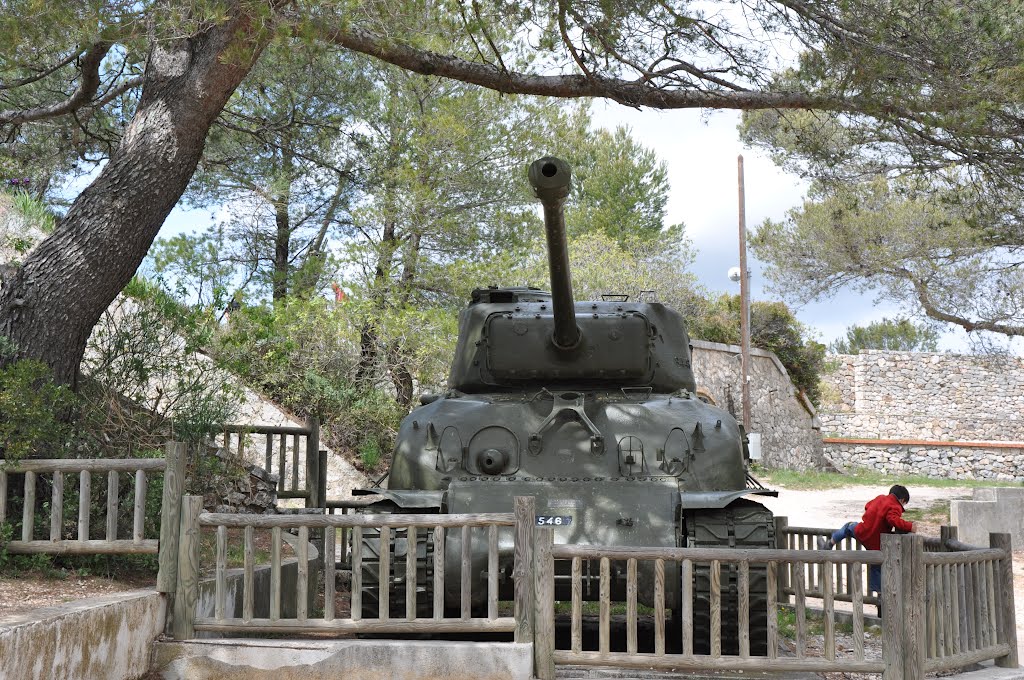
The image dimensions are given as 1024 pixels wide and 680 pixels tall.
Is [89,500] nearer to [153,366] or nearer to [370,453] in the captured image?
[153,366]

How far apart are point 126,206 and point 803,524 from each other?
496 inches

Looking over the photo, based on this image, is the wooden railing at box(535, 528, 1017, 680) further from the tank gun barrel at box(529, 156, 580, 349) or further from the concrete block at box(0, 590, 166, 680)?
the concrete block at box(0, 590, 166, 680)

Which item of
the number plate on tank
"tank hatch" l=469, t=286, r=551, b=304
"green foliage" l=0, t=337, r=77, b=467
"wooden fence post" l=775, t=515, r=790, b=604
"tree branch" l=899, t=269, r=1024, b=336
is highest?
"tree branch" l=899, t=269, r=1024, b=336

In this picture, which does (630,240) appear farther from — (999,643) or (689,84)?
(999,643)

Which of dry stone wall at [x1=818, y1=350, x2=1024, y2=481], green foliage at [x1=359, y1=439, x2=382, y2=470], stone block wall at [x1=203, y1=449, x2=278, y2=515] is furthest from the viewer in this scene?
dry stone wall at [x1=818, y1=350, x2=1024, y2=481]

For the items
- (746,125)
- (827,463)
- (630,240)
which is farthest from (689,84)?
(630,240)

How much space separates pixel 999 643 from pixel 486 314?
15.2 feet

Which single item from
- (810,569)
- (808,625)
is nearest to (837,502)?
(810,569)

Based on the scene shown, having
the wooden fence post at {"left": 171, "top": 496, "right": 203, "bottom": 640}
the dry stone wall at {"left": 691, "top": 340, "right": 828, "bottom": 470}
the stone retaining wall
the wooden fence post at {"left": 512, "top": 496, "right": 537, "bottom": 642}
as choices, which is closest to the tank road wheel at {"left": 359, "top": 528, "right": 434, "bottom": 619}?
the wooden fence post at {"left": 512, "top": 496, "right": 537, "bottom": 642}

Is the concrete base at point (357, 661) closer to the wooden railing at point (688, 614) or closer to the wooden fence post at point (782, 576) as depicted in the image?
the wooden railing at point (688, 614)

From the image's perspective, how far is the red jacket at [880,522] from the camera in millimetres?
9055

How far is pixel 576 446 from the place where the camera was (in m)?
7.60

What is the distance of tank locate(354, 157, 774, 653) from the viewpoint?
6.86 meters

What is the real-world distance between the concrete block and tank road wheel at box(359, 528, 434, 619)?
1.31 meters
